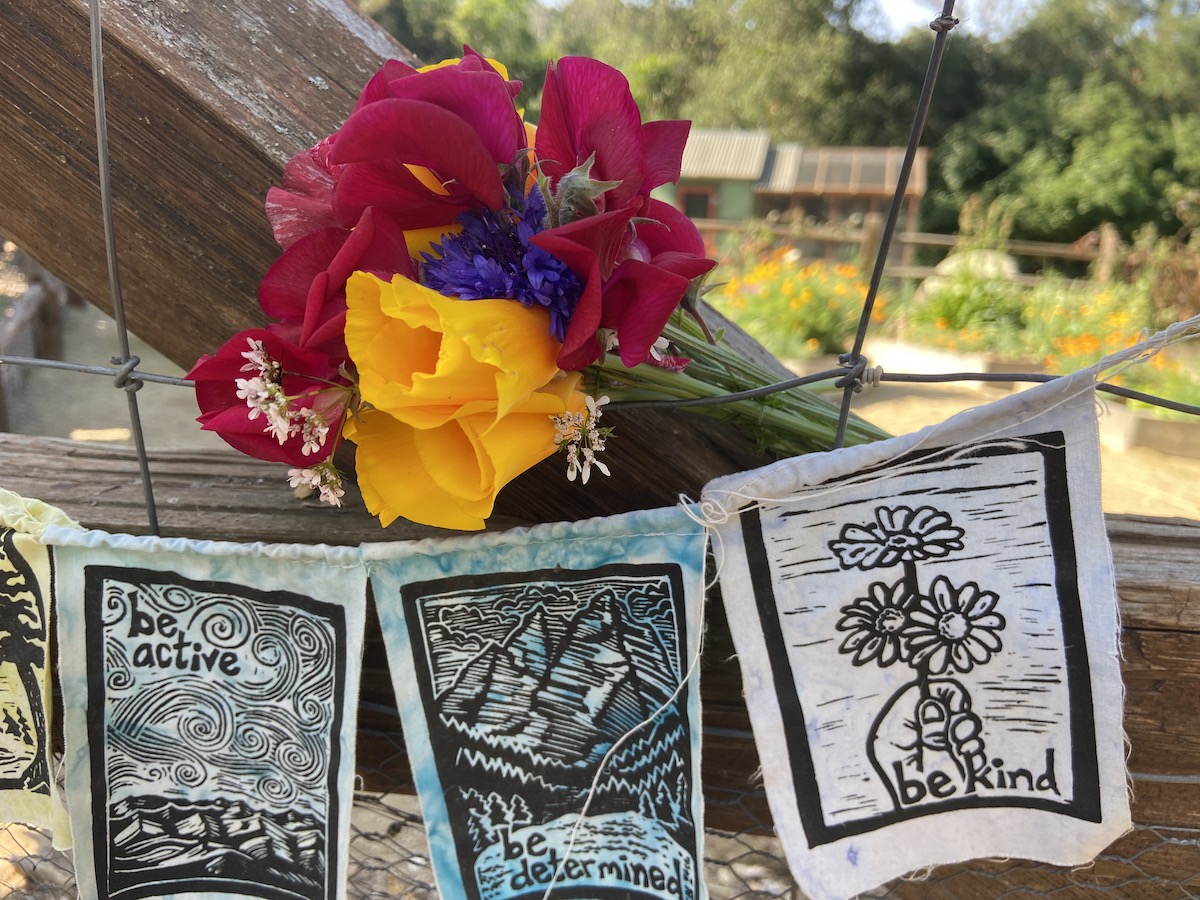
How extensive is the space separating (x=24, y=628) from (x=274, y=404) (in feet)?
1.37

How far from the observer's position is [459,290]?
0.51m

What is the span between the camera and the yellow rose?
0.47 metres

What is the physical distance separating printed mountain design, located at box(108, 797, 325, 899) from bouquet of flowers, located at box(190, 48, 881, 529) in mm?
372

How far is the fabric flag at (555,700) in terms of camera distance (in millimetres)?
645

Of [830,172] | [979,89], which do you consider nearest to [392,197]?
[830,172]

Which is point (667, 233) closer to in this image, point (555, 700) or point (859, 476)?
point (859, 476)

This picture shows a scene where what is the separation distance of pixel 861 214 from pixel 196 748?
17.7 m

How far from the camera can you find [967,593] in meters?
0.63

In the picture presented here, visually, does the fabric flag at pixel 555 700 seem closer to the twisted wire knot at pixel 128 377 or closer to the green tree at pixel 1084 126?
the twisted wire knot at pixel 128 377

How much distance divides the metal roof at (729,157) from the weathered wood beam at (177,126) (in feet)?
56.5

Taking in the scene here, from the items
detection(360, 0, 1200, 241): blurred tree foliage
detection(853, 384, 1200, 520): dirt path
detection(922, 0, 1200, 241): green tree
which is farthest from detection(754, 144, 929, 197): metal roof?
detection(853, 384, 1200, 520): dirt path

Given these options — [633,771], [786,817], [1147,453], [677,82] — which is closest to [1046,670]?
[786,817]

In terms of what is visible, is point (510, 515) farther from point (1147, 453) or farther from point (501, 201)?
point (1147, 453)

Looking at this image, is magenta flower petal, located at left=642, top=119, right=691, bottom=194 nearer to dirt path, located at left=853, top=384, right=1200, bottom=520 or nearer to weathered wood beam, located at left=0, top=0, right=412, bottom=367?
weathered wood beam, located at left=0, top=0, right=412, bottom=367
